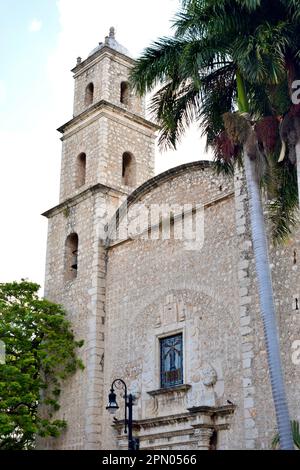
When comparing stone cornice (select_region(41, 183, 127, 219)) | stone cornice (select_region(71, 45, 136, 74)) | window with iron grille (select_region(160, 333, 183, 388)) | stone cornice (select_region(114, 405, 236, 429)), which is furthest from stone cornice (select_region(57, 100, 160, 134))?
stone cornice (select_region(114, 405, 236, 429))

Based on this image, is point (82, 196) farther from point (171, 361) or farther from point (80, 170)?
point (171, 361)

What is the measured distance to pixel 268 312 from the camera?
1325 centimetres

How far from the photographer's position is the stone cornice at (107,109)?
24453mm

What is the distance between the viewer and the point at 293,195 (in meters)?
15.2

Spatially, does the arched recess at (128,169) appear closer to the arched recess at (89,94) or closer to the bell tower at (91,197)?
the bell tower at (91,197)

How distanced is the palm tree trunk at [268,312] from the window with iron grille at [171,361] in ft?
19.0

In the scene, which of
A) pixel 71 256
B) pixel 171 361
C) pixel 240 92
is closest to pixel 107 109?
pixel 71 256

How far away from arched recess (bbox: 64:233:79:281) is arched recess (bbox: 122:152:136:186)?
2.70 metres

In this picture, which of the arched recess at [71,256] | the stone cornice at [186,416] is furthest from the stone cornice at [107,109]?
the stone cornice at [186,416]

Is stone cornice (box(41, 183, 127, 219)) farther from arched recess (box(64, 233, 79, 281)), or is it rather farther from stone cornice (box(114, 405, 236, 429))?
stone cornice (box(114, 405, 236, 429))

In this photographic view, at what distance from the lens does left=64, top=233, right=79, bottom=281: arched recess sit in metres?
23.9

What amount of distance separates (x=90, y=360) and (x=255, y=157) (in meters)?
9.38

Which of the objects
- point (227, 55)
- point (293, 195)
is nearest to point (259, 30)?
point (227, 55)

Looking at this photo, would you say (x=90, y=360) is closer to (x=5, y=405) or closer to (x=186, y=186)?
(x=5, y=405)
